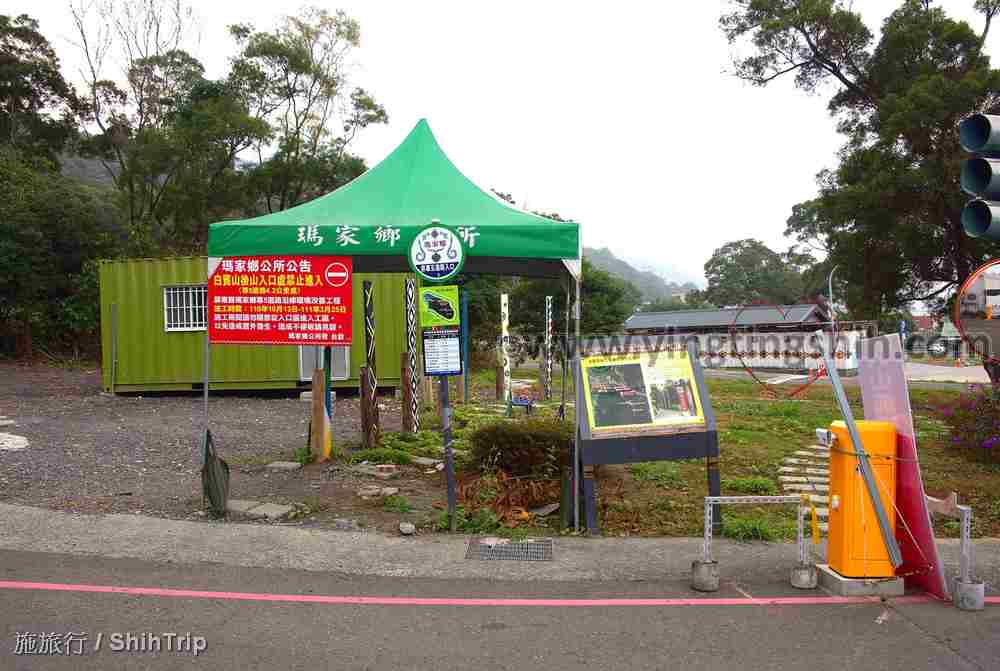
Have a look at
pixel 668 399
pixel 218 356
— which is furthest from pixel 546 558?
pixel 218 356

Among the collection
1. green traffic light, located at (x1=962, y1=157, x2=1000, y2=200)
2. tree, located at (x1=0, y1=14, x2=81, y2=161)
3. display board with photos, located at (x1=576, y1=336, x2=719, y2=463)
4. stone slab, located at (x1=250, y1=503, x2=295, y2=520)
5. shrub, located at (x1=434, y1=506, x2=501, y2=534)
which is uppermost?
tree, located at (x1=0, y1=14, x2=81, y2=161)

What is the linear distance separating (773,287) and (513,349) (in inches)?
1880

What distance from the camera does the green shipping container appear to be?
1588 cm

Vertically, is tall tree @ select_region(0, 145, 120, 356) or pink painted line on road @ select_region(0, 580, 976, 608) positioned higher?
tall tree @ select_region(0, 145, 120, 356)

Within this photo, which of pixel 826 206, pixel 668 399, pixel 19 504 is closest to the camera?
pixel 668 399

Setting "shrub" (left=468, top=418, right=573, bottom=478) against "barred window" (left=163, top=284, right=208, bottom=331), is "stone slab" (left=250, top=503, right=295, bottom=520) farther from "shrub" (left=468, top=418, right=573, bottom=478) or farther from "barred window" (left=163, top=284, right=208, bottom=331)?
"barred window" (left=163, top=284, right=208, bottom=331)

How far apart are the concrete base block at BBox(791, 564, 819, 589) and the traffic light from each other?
255cm

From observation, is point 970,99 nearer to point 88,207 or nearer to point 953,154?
point 953,154

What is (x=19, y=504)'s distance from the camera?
6.96 meters

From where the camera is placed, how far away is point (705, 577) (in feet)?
16.4

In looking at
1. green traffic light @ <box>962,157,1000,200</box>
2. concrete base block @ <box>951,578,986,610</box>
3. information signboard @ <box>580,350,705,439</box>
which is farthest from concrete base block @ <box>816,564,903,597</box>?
green traffic light @ <box>962,157,1000,200</box>

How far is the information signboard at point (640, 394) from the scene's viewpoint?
20.5 feet

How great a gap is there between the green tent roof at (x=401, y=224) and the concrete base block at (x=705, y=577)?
3.10 m

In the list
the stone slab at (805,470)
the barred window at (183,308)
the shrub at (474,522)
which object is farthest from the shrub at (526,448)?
the barred window at (183,308)
